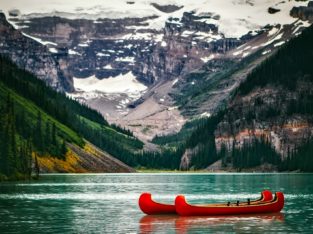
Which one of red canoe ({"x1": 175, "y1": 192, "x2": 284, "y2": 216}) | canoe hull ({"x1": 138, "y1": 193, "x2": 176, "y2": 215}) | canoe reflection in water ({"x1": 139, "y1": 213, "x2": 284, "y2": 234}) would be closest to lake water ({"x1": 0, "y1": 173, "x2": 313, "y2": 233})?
canoe reflection in water ({"x1": 139, "y1": 213, "x2": 284, "y2": 234})

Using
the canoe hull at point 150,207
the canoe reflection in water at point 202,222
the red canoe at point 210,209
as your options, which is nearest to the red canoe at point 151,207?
the canoe hull at point 150,207

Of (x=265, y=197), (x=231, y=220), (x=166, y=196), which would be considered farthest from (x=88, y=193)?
(x=231, y=220)

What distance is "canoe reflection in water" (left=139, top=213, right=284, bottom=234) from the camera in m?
112

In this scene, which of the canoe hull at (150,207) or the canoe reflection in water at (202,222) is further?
the canoe hull at (150,207)

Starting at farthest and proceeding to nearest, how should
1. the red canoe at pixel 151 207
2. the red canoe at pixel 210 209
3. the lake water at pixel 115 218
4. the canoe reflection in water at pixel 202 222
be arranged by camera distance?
the red canoe at pixel 151 207
the red canoe at pixel 210 209
the canoe reflection in water at pixel 202 222
the lake water at pixel 115 218

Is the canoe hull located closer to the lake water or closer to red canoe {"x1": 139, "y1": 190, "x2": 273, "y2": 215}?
red canoe {"x1": 139, "y1": 190, "x2": 273, "y2": 215}

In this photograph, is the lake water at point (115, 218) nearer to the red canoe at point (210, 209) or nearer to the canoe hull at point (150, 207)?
the red canoe at point (210, 209)

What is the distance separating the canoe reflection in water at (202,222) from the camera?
112312 mm

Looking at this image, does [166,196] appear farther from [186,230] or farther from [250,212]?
[186,230]

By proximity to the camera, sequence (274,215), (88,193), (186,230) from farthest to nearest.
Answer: (88,193) → (274,215) → (186,230)

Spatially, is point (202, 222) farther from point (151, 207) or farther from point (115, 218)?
point (115, 218)

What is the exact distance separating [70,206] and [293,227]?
4577cm

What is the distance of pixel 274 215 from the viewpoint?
130 meters

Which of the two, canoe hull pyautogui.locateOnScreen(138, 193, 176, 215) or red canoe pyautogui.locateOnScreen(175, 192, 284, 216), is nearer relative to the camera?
red canoe pyautogui.locateOnScreen(175, 192, 284, 216)
